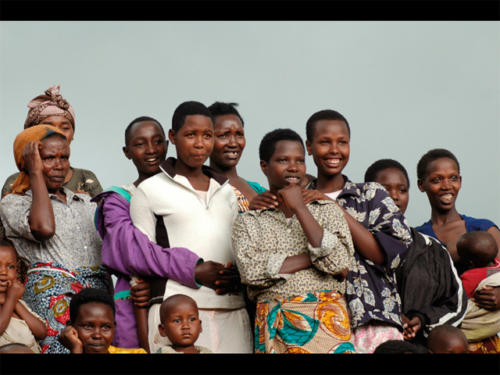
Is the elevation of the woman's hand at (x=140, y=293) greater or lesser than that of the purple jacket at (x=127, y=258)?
lesser

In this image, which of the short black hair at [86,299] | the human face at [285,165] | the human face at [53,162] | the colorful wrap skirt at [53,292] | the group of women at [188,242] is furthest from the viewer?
the human face at [53,162]

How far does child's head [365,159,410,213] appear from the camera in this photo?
5480 mm

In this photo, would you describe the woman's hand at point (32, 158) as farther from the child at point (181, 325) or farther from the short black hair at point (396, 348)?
the short black hair at point (396, 348)

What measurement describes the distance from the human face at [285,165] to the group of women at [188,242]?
0.54ft

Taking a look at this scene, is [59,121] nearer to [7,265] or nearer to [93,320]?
[7,265]

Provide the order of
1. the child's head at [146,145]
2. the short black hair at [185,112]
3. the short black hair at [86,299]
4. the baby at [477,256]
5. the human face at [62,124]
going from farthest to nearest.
Result: the human face at [62,124] < the child's head at [146,145] < the baby at [477,256] < the short black hair at [185,112] < the short black hair at [86,299]

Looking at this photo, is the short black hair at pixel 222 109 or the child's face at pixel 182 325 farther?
the short black hair at pixel 222 109

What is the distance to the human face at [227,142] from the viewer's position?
17.9ft

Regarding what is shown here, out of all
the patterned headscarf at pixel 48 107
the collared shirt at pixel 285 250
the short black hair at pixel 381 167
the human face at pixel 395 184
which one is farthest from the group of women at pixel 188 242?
the patterned headscarf at pixel 48 107

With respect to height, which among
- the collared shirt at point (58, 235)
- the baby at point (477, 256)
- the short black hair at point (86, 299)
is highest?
the collared shirt at point (58, 235)
